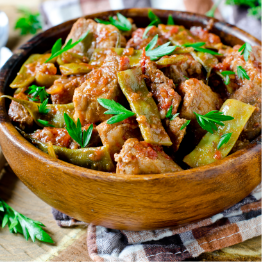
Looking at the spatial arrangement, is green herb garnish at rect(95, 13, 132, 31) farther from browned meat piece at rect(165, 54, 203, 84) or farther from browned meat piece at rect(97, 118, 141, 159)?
browned meat piece at rect(97, 118, 141, 159)

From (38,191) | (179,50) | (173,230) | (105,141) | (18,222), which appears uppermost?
(179,50)

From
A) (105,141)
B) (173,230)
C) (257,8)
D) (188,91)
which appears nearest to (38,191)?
(105,141)

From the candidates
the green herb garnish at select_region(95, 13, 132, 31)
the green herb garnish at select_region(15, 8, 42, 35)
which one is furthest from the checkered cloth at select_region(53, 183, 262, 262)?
the green herb garnish at select_region(15, 8, 42, 35)

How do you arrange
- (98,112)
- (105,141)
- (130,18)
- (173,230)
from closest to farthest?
1. (105,141)
2. (98,112)
3. (173,230)
4. (130,18)

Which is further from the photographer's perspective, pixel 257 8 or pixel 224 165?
pixel 257 8

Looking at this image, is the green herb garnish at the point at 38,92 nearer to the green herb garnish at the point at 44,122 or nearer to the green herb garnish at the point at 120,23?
the green herb garnish at the point at 44,122

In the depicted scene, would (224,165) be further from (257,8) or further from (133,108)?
(257,8)

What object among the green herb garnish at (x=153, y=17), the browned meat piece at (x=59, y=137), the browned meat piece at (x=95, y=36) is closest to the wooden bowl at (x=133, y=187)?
Answer: the browned meat piece at (x=59, y=137)

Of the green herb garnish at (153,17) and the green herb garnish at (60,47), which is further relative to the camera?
the green herb garnish at (153,17)
